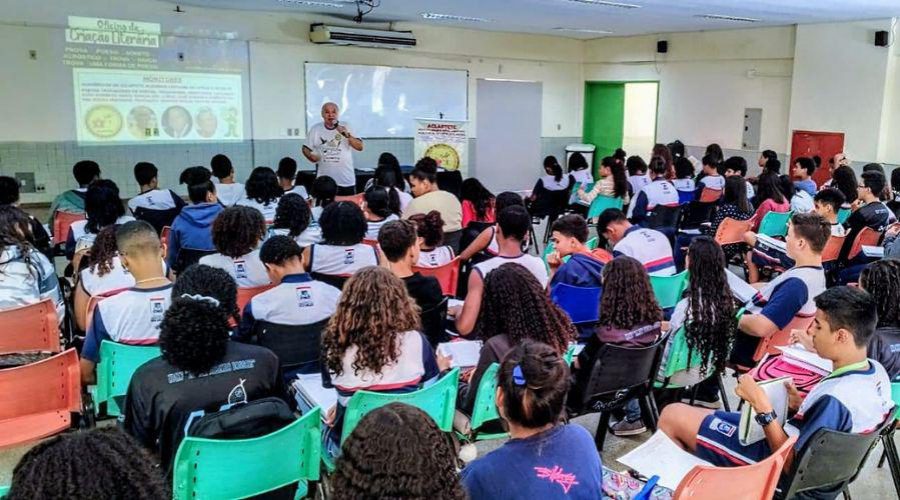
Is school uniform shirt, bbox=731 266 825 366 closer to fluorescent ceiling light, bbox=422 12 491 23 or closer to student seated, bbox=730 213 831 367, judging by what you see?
student seated, bbox=730 213 831 367

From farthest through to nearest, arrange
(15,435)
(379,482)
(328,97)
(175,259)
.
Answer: (328,97)
(175,259)
(15,435)
(379,482)

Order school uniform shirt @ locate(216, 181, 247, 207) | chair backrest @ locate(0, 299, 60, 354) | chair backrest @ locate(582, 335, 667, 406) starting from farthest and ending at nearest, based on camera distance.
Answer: school uniform shirt @ locate(216, 181, 247, 207)
chair backrest @ locate(0, 299, 60, 354)
chair backrest @ locate(582, 335, 667, 406)

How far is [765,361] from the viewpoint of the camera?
9.85 ft

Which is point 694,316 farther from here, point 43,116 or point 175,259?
point 43,116

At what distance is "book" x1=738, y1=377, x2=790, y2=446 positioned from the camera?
2332mm

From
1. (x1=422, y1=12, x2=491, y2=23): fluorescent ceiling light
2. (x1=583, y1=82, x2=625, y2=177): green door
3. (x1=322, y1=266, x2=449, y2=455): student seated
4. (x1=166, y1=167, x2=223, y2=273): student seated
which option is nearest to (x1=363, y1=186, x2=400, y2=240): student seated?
(x1=166, y1=167, x2=223, y2=273): student seated

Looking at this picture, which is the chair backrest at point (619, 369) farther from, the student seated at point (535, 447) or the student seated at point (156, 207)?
the student seated at point (156, 207)

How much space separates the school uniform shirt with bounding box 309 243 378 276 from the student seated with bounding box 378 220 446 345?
0.69 m

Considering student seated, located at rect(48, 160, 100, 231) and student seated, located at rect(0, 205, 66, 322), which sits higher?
student seated, located at rect(48, 160, 100, 231)

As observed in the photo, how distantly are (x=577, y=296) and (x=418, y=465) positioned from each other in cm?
254

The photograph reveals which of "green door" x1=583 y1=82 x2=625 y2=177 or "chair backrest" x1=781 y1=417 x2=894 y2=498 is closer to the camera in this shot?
"chair backrest" x1=781 y1=417 x2=894 y2=498

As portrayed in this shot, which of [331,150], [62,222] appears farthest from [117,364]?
[331,150]

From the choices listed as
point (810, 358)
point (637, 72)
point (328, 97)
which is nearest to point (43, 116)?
point (328, 97)

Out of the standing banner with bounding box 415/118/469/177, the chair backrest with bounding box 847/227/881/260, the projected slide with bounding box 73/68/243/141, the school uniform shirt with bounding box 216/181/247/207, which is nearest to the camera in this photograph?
the chair backrest with bounding box 847/227/881/260
